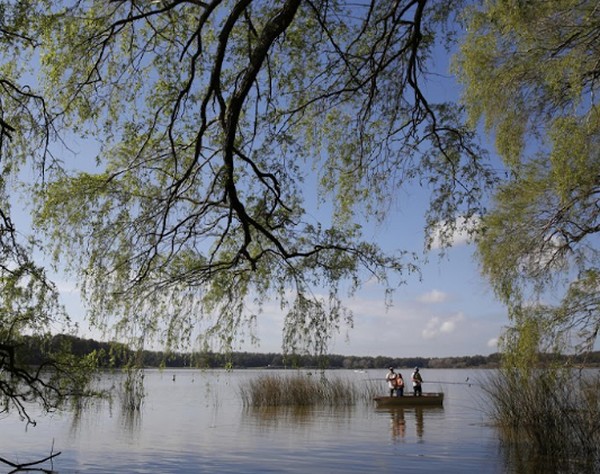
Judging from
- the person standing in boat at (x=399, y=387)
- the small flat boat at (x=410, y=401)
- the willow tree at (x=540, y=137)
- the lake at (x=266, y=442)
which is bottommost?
the lake at (x=266, y=442)

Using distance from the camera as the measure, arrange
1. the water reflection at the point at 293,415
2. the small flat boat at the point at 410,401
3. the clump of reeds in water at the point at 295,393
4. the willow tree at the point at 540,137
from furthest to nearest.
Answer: the small flat boat at the point at 410,401, the clump of reeds in water at the point at 295,393, the water reflection at the point at 293,415, the willow tree at the point at 540,137

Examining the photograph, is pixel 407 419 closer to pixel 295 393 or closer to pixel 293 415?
pixel 293 415

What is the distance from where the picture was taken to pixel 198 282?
6.92 m

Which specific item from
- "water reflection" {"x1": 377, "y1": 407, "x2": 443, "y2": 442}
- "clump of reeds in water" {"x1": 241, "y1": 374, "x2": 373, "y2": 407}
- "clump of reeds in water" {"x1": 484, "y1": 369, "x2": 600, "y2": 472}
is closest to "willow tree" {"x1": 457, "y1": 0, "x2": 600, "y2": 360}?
"clump of reeds in water" {"x1": 484, "y1": 369, "x2": 600, "y2": 472}

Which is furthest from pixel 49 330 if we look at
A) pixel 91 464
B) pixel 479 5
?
pixel 91 464

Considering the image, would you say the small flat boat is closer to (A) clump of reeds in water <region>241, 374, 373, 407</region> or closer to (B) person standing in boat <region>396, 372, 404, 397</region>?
(B) person standing in boat <region>396, 372, 404, 397</region>

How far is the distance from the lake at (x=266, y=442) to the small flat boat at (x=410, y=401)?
0.53 meters

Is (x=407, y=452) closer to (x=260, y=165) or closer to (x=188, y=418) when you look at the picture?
(x=260, y=165)

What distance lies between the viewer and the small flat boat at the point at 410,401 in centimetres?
2458

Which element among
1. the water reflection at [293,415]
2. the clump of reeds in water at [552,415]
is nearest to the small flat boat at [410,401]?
the water reflection at [293,415]

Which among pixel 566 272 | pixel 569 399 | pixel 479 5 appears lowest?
pixel 569 399

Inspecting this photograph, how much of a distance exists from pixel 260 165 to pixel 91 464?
29.2ft

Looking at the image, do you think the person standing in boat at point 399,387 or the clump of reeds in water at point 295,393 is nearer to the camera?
the clump of reeds in water at point 295,393

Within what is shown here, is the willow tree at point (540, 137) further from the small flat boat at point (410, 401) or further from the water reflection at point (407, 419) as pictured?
the small flat boat at point (410, 401)
